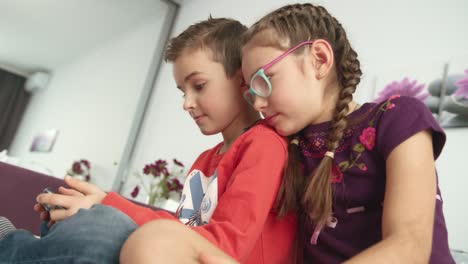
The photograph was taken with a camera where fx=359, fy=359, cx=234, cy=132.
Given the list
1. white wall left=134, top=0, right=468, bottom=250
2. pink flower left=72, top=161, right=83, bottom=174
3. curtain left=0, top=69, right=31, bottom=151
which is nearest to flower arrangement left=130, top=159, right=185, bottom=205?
white wall left=134, top=0, right=468, bottom=250

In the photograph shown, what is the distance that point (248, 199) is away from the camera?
0.60m

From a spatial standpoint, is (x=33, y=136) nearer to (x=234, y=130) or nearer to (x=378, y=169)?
(x=234, y=130)

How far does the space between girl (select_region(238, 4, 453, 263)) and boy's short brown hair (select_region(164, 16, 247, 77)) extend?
5.4 inches

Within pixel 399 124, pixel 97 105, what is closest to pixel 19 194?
pixel 399 124

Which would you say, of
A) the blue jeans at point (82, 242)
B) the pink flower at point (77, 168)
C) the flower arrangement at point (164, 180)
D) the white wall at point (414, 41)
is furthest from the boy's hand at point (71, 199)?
the pink flower at point (77, 168)

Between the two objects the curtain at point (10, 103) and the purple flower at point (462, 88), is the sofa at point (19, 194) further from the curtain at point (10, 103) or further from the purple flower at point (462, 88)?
the curtain at point (10, 103)

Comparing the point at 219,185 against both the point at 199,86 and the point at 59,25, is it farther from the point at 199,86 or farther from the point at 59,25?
the point at 59,25

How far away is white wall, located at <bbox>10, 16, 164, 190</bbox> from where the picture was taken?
3098mm

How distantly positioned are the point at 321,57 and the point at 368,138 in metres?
0.20

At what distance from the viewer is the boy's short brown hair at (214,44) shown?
91 centimetres

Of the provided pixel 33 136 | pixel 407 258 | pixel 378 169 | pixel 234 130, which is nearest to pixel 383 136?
pixel 378 169

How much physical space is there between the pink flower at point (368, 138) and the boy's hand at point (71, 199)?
0.49m

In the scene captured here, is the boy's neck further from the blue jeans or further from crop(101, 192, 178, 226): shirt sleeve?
the blue jeans

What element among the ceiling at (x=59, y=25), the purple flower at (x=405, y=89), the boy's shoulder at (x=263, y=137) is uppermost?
the ceiling at (x=59, y=25)
